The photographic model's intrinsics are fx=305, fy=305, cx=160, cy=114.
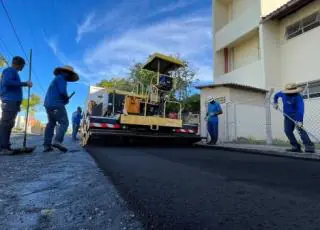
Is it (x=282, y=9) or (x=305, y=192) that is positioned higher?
(x=282, y=9)

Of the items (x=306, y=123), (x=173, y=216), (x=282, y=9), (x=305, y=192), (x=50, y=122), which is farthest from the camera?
(x=282, y=9)

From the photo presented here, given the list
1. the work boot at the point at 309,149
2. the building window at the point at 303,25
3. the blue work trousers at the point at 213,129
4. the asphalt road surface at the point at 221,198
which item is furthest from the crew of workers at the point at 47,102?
the building window at the point at 303,25

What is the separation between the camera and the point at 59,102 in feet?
21.3

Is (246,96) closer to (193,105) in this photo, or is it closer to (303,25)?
(303,25)

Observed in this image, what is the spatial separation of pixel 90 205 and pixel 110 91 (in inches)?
364

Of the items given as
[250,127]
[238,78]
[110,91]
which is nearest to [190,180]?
[110,91]

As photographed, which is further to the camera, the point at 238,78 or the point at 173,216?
the point at 238,78

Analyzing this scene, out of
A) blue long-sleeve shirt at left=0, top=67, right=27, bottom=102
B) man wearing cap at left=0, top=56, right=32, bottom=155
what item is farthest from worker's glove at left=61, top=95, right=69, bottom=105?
blue long-sleeve shirt at left=0, top=67, right=27, bottom=102

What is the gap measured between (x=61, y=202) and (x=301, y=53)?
523 inches

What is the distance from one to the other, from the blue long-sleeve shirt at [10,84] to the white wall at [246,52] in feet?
42.8

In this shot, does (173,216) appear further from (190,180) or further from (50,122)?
(50,122)

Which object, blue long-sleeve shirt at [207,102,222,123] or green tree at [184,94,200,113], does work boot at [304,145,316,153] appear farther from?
green tree at [184,94,200,113]

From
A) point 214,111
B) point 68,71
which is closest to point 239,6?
point 214,111

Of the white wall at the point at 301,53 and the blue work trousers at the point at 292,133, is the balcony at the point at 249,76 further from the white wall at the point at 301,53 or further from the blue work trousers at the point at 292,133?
the blue work trousers at the point at 292,133
